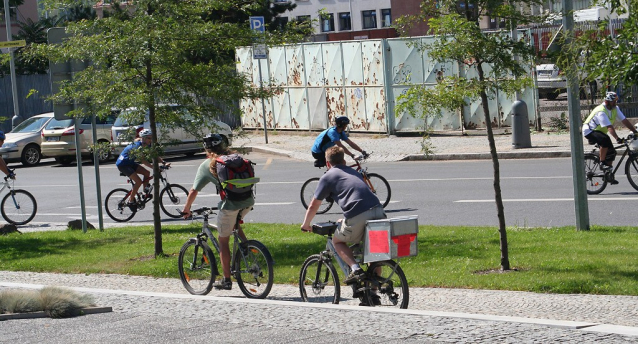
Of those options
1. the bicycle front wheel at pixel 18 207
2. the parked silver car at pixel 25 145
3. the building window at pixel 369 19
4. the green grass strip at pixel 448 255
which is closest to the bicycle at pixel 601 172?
the green grass strip at pixel 448 255

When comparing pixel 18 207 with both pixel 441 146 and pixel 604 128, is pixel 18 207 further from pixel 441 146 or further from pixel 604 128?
pixel 441 146

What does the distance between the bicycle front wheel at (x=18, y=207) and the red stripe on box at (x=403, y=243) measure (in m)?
11.6

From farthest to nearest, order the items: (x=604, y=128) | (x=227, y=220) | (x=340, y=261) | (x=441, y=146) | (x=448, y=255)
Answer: (x=441, y=146)
(x=604, y=128)
(x=448, y=255)
(x=227, y=220)
(x=340, y=261)

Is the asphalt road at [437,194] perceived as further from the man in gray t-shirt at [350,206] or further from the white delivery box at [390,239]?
the white delivery box at [390,239]

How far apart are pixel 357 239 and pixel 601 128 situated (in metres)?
9.14

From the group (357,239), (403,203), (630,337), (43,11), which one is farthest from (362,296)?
(403,203)

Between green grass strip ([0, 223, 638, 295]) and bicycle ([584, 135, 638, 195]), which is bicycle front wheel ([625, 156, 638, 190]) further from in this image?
green grass strip ([0, 223, 638, 295])

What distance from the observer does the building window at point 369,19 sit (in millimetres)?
74938

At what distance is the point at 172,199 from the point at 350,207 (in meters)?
9.54

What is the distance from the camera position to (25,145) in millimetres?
30875

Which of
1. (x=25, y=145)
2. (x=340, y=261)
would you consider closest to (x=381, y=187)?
(x=340, y=261)

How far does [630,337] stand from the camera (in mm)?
5953

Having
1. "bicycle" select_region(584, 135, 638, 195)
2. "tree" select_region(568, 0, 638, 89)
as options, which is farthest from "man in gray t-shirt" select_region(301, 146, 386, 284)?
"bicycle" select_region(584, 135, 638, 195)

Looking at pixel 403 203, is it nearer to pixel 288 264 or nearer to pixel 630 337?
pixel 288 264
